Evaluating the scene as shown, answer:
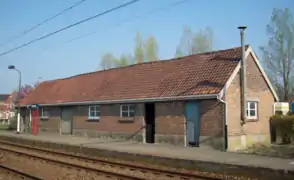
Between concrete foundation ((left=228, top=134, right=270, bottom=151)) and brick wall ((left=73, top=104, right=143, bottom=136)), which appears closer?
concrete foundation ((left=228, top=134, right=270, bottom=151))

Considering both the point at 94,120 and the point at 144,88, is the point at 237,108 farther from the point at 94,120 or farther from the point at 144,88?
the point at 94,120

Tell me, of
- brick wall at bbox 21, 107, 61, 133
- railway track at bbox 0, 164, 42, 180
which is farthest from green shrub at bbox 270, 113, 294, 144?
brick wall at bbox 21, 107, 61, 133

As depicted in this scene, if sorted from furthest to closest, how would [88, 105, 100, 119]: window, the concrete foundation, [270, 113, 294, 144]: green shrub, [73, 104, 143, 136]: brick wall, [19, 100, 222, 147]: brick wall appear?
[88, 105, 100, 119]: window, [73, 104, 143, 136]: brick wall, [270, 113, 294, 144]: green shrub, [19, 100, 222, 147]: brick wall, the concrete foundation

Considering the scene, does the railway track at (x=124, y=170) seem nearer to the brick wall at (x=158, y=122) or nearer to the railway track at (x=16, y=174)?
the railway track at (x=16, y=174)

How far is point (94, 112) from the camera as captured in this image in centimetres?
2609

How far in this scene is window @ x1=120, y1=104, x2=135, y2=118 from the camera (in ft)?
73.9

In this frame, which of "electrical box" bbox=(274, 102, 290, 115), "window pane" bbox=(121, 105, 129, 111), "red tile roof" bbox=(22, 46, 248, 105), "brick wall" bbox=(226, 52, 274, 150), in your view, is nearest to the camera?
"brick wall" bbox=(226, 52, 274, 150)

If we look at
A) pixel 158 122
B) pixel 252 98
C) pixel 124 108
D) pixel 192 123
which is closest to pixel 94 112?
pixel 124 108

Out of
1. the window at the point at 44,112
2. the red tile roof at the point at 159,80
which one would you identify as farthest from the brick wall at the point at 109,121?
the window at the point at 44,112

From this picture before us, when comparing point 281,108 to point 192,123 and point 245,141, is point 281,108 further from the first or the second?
point 192,123

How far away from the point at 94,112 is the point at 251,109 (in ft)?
38.1

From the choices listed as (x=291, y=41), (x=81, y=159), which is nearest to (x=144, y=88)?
(x=81, y=159)

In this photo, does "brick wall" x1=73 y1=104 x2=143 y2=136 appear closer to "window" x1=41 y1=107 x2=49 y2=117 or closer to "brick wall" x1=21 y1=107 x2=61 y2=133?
"brick wall" x1=21 y1=107 x2=61 y2=133

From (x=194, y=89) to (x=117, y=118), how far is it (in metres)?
6.70
